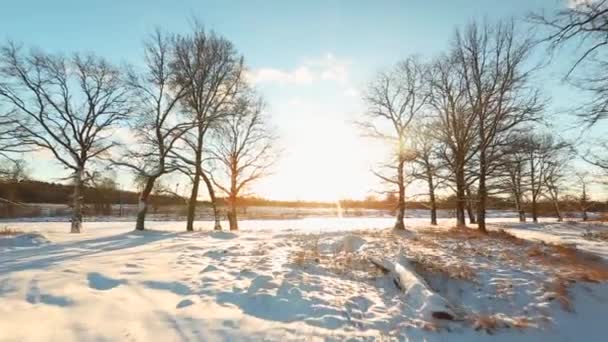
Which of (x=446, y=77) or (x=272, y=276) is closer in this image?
(x=272, y=276)

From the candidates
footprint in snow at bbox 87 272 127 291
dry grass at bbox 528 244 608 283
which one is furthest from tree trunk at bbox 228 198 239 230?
dry grass at bbox 528 244 608 283

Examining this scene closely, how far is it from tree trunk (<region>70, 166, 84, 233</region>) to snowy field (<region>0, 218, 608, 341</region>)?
898 cm

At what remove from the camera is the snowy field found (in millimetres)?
5207

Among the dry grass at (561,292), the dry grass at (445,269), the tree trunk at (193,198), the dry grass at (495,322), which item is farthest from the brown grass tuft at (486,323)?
the tree trunk at (193,198)

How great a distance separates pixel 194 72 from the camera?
1923 cm

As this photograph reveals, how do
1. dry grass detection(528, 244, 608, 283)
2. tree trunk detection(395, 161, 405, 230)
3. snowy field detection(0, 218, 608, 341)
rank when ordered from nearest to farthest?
snowy field detection(0, 218, 608, 341) → dry grass detection(528, 244, 608, 283) → tree trunk detection(395, 161, 405, 230)

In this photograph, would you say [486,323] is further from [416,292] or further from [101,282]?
[101,282]

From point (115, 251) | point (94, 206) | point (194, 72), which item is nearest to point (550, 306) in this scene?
point (115, 251)

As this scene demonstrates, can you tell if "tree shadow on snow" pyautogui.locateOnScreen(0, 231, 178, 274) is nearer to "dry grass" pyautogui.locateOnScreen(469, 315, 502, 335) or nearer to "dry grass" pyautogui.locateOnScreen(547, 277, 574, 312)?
"dry grass" pyautogui.locateOnScreen(469, 315, 502, 335)

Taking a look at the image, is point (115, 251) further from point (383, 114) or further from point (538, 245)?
point (383, 114)

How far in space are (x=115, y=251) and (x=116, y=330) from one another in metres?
6.18

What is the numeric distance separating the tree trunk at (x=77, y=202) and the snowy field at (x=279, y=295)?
8979mm

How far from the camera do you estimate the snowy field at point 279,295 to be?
5.21 metres

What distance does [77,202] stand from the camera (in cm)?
1983
